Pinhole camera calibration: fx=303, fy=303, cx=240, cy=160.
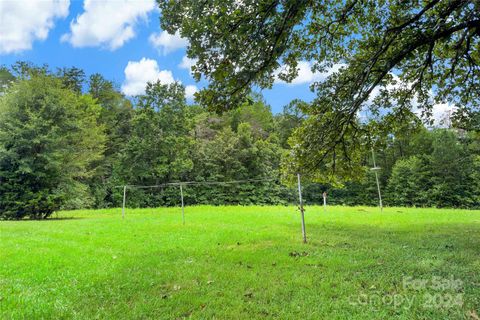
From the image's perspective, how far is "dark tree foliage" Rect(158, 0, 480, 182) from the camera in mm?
3679

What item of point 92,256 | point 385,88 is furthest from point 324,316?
point 385,88

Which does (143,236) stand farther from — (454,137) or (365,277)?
(454,137)

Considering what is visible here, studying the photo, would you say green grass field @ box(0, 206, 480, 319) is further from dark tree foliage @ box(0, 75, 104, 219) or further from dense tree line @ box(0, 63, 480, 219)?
dense tree line @ box(0, 63, 480, 219)

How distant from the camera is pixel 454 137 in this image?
3111 cm

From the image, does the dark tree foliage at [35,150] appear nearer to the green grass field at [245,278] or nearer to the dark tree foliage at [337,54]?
the green grass field at [245,278]

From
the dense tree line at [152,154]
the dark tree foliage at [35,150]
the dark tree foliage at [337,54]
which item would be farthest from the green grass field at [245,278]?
the dense tree line at [152,154]

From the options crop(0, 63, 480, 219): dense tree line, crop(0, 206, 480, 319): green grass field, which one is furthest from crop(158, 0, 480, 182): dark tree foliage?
crop(0, 63, 480, 219): dense tree line

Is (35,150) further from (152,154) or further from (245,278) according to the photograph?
(245,278)

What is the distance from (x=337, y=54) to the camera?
25.6 ft

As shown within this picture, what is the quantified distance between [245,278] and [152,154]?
25.1m

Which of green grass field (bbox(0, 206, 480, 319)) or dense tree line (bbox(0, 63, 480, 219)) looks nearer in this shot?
green grass field (bbox(0, 206, 480, 319))

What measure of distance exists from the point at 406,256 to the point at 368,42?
5.01m

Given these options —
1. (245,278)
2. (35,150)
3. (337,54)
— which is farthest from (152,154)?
(245,278)

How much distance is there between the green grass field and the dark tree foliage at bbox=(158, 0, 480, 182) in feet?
8.33
